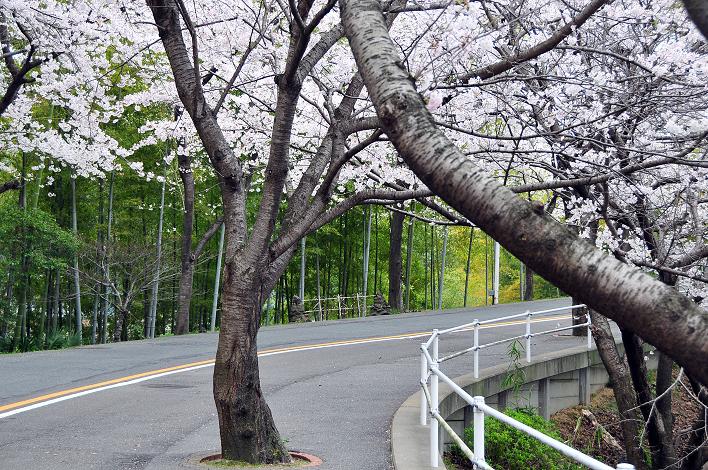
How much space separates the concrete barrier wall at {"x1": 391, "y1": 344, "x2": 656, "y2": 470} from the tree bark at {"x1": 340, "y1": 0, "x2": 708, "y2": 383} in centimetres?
460

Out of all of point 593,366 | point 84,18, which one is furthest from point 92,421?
point 593,366

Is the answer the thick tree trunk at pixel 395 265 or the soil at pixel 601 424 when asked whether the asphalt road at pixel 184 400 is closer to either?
the soil at pixel 601 424

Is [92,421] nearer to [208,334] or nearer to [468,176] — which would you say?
[468,176]

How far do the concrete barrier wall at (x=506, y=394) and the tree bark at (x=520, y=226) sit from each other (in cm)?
460

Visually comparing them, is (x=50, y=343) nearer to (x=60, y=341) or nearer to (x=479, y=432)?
(x=60, y=341)

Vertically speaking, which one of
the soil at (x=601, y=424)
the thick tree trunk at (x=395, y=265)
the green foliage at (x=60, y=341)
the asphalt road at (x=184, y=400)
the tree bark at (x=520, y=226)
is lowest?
the soil at (x=601, y=424)

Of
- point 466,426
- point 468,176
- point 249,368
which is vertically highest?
point 468,176

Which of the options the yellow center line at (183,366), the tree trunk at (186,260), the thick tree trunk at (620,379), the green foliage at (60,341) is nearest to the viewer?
the thick tree trunk at (620,379)

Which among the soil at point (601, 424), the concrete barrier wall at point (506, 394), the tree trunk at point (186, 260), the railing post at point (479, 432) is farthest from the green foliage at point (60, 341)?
the railing post at point (479, 432)

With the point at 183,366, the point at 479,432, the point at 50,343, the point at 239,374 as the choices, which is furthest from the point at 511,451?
the point at 50,343

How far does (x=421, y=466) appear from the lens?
737 centimetres

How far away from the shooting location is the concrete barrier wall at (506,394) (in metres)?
8.46

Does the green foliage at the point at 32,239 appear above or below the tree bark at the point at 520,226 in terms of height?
above

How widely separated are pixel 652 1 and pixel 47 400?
979 cm
